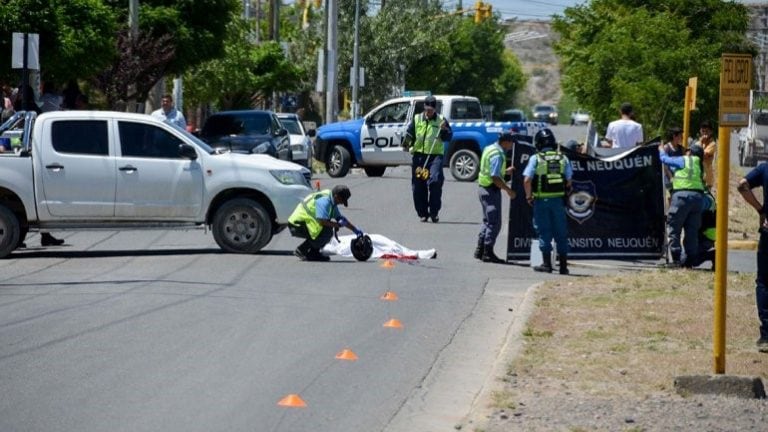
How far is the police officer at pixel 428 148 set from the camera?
77.0 feet

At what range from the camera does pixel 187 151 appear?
18688 mm

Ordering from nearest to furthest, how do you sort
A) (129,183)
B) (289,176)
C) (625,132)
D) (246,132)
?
(129,183)
(289,176)
(625,132)
(246,132)

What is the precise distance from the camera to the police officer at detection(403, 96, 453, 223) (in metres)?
23.5

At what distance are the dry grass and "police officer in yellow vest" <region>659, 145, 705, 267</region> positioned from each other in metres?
0.66

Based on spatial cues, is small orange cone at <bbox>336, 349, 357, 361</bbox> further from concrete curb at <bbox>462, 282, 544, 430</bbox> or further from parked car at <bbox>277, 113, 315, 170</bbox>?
parked car at <bbox>277, 113, 315, 170</bbox>

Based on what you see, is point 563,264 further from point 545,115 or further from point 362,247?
point 545,115

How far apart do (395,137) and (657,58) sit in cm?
664

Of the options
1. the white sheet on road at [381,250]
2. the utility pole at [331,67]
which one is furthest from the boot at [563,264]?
the utility pole at [331,67]

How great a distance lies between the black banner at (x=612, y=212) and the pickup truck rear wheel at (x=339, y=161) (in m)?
17.0

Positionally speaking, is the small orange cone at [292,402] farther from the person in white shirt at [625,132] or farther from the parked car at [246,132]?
the parked car at [246,132]

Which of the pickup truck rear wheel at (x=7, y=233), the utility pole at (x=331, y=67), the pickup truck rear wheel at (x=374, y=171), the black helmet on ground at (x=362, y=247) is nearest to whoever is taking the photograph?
the pickup truck rear wheel at (x=7, y=233)

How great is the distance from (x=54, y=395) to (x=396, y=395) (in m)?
2.38

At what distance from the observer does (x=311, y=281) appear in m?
16.3

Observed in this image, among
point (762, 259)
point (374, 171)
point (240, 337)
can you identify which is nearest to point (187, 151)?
point (240, 337)
